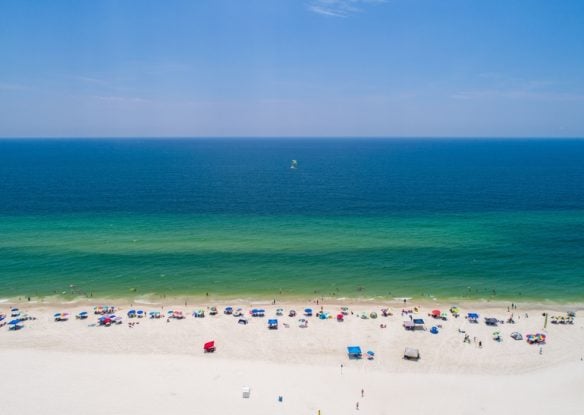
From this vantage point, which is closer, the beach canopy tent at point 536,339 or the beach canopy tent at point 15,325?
the beach canopy tent at point 536,339

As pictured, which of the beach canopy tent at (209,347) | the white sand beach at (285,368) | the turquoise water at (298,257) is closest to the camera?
the white sand beach at (285,368)

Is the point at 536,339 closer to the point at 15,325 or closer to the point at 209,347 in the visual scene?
the point at 209,347

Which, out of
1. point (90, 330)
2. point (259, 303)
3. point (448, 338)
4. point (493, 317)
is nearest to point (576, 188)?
point (493, 317)

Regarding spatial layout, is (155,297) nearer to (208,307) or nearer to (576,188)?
(208,307)

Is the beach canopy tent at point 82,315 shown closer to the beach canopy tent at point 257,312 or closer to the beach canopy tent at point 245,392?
the beach canopy tent at point 257,312

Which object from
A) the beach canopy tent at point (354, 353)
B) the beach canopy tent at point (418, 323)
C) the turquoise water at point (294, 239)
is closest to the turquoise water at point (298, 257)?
the turquoise water at point (294, 239)

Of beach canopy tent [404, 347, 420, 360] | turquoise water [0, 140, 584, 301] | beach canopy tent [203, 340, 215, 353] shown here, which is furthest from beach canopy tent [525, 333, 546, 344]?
beach canopy tent [203, 340, 215, 353]

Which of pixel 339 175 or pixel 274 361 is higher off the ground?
pixel 339 175

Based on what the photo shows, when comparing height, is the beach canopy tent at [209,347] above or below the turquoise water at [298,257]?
below
